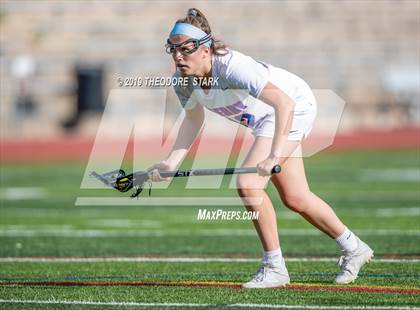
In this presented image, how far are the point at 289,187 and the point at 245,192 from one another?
1.00 ft

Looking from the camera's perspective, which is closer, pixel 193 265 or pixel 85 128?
pixel 193 265

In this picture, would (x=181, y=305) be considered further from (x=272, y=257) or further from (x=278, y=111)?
(x=278, y=111)

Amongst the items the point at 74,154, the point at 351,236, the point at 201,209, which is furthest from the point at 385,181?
the point at 351,236

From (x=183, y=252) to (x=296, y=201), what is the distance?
3033 millimetres

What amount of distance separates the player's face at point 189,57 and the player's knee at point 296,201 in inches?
39.5

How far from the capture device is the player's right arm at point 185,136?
7.18 metres

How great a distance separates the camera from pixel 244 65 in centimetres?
670

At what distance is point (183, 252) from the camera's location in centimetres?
968

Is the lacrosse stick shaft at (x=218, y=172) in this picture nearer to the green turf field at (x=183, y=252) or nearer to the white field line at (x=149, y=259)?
the green turf field at (x=183, y=252)

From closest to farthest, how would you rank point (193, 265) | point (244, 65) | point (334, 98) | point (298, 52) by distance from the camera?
point (244, 65) < point (193, 265) < point (334, 98) < point (298, 52)

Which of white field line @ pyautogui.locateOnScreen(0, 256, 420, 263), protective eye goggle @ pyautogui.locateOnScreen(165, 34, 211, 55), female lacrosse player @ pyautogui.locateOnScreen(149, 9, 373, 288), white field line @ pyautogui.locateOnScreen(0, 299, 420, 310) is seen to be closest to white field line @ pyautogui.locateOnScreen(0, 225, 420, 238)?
white field line @ pyautogui.locateOnScreen(0, 256, 420, 263)

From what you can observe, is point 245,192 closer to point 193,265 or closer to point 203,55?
point 203,55

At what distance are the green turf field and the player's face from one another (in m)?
1.46

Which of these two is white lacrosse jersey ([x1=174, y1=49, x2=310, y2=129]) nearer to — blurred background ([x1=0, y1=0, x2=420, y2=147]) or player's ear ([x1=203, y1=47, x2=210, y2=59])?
player's ear ([x1=203, y1=47, x2=210, y2=59])
